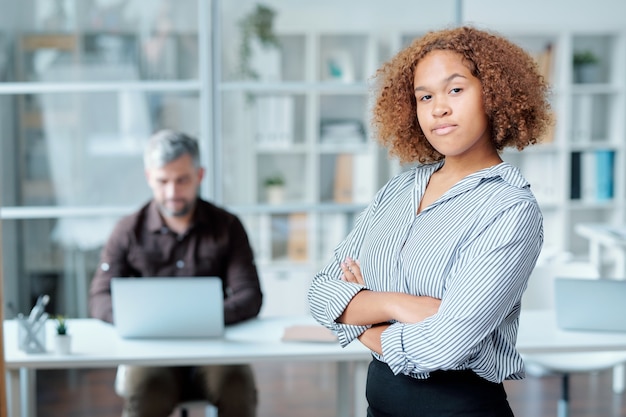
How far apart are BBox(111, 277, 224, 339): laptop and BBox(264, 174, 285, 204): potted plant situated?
79.7 inches

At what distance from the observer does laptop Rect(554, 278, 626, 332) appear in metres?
2.61

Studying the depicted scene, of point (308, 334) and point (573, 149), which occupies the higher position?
point (573, 149)

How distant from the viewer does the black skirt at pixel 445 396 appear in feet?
4.94

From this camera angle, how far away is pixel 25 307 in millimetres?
4441

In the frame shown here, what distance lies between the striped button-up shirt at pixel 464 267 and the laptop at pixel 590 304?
1.12 meters

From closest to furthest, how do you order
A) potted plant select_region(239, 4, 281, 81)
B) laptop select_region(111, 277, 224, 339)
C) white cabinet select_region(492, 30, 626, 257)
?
laptop select_region(111, 277, 224, 339)
potted plant select_region(239, 4, 281, 81)
white cabinet select_region(492, 30, 626, 257)

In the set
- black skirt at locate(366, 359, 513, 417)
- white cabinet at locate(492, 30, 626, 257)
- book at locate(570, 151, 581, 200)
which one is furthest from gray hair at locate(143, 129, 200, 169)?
book at locate(570, 151, 581, 200)

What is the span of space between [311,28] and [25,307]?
83.3 inches

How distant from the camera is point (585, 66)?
19.3ft

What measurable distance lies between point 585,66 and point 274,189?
2614 millimetres

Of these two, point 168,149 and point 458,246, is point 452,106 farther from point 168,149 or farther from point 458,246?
point 168,149

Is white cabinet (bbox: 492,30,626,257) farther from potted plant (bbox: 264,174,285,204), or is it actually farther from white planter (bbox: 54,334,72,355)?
white planter (bbox: 54,334,72,355)

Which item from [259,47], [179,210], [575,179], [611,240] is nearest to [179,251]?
[179,210]

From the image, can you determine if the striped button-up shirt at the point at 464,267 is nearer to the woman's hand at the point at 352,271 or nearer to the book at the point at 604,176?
the woman's hand at the point at 352,271
